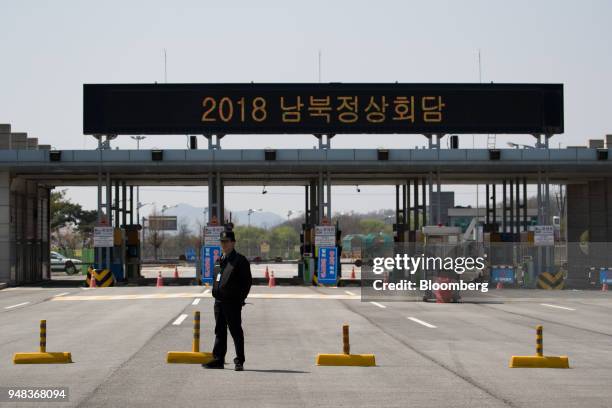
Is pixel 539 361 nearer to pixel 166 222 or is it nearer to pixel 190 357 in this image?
pixel 190 357

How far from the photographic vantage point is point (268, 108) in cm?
4494

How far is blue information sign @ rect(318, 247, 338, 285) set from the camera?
45375 millimetres

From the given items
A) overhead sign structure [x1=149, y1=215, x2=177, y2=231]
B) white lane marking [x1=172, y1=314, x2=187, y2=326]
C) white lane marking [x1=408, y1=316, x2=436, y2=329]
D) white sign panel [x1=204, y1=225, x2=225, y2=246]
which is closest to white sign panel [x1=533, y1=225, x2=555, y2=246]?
white sign panel [x1=204, y1=225, x2=225, y2=246]

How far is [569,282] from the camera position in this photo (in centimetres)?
5334

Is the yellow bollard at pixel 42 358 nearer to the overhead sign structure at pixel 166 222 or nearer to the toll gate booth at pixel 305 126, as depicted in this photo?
the toll gate booth at pixel 305 126

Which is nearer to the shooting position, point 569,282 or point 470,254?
point 470,254

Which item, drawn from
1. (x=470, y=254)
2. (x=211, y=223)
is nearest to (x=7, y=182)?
(x=211, y=223)

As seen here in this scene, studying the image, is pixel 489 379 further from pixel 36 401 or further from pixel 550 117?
pixel 550 117

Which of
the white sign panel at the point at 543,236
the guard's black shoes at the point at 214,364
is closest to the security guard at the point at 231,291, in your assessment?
the guard's black shoes at the point at 214,364

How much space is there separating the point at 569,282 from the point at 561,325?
30511mm

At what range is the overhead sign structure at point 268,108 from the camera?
44938 millimetres

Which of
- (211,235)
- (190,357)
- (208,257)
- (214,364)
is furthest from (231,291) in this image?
(208,257)

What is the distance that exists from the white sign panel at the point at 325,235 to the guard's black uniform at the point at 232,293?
30770 millimetres

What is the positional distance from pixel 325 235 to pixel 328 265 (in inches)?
57.2
